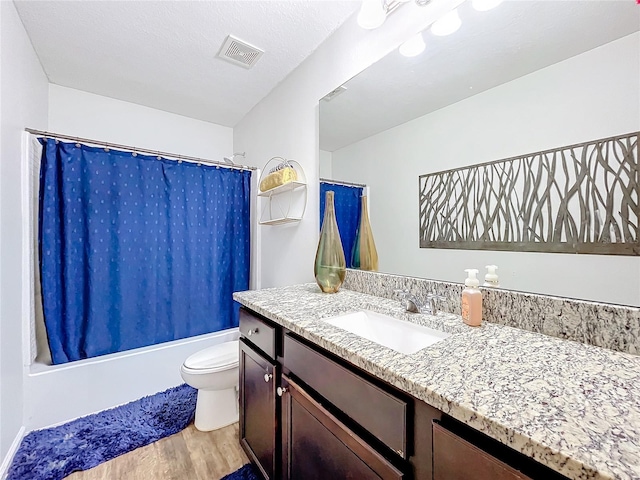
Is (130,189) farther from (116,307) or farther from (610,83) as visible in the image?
(610,83)

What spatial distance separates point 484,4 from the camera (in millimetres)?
982

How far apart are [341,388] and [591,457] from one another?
511mm

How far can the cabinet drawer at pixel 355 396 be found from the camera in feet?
1.96

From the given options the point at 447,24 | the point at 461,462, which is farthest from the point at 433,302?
the point at 447,24

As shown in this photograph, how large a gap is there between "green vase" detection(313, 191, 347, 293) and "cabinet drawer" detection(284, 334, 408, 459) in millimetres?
502

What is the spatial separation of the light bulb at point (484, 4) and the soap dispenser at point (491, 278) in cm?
95

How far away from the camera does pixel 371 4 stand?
120 cm

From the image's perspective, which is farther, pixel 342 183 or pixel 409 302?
pixel 342 183

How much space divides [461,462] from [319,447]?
490 millimetres

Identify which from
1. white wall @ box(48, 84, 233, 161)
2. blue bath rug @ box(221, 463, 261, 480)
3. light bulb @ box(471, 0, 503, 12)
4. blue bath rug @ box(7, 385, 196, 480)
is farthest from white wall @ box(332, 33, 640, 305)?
white wall @ box(48, 84, 233, 161)

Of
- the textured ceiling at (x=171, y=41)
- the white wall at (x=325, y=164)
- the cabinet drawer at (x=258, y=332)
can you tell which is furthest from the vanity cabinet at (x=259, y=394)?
the textured ceiling at (x=171, y=41)

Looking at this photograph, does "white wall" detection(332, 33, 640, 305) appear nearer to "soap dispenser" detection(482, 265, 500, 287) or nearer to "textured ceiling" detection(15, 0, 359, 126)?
"soap dispenser" detection(482, 265, 500, 287)

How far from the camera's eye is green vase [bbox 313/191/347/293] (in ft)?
4.65

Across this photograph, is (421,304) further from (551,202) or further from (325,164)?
(325,164)
